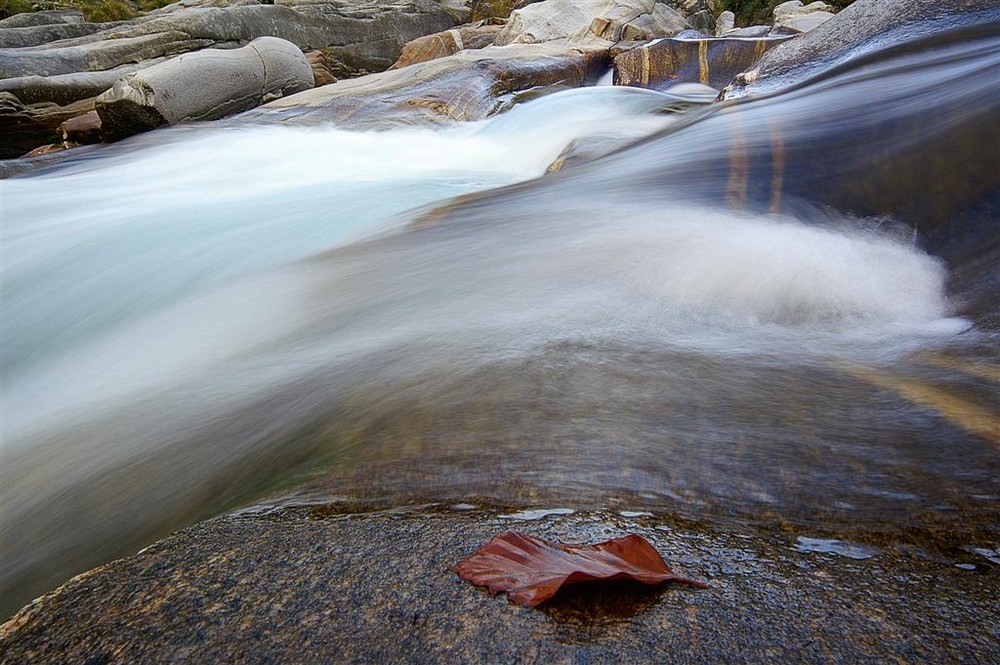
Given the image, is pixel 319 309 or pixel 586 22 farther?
pixel 586 22

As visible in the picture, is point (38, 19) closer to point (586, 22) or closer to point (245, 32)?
point (245, 32)

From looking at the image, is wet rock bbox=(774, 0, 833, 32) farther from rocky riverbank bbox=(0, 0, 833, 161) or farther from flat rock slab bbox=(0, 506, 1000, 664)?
flat rock slab bbox=(0, 506, 1000, 664)

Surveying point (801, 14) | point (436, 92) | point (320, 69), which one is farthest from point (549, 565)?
point (801, 14)

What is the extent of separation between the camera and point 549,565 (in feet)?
3.75

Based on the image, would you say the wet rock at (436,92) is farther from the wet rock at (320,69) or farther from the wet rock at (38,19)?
the wet rock at (38,19)

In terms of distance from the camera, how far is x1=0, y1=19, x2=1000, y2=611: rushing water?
4.99 ft

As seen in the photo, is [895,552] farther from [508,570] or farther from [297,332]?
[297,332]

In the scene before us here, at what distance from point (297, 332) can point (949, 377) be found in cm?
234

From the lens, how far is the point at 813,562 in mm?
1194

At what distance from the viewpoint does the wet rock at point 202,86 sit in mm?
9156

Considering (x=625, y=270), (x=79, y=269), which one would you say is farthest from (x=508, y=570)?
(x=79, y=269)

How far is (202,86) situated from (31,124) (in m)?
3.22

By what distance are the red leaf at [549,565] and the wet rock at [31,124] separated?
476 inches

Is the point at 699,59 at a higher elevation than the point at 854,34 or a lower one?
lower
